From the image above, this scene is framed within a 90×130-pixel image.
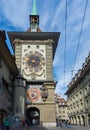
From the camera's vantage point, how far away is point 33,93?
49.3m

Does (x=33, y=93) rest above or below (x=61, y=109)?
below

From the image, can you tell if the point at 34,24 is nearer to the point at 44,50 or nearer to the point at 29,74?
the point at 44,50

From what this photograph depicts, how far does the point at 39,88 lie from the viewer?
164 feet

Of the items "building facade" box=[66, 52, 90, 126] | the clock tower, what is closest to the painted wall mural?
the clock tower

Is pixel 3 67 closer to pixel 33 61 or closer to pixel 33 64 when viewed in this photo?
pixel 33 64

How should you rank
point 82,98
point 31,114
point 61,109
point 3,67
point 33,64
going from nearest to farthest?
point 3,67 → point 33,64 → point 82,98 → point 31,114 → point 61,109

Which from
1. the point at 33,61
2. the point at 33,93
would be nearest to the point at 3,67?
the point at 33,93

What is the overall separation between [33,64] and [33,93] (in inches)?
217

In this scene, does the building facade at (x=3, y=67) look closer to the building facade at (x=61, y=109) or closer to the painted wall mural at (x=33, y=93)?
the painted wall mural at (x=33, y=93)

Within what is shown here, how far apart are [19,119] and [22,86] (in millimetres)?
5711

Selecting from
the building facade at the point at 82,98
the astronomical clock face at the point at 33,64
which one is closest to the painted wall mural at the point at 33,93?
the astronomical clock face at the point at 33,64

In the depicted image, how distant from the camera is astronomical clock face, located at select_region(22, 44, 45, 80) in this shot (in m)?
50.9

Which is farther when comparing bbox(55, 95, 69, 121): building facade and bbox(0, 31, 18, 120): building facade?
bbox(55, 95, 69, 121): building facade

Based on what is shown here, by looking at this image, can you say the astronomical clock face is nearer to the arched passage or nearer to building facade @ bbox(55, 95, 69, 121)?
the arched passage
